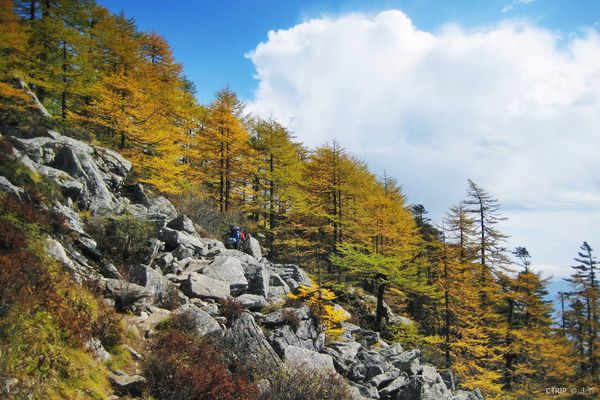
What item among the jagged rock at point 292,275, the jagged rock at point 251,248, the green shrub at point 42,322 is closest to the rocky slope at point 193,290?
the jagged rock at point 292,275

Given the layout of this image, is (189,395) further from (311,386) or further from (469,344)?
(469,344)

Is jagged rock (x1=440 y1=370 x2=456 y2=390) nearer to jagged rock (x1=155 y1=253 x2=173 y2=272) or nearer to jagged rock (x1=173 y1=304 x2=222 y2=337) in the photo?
jagged rock (x1=173 y1=304 x2=222 y2=337)

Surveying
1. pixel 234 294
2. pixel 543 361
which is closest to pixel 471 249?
pixel 543 361

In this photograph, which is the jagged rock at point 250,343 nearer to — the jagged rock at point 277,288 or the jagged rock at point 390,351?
the jagged rock at point 277,288

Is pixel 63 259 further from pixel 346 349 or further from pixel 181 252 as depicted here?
pixel 346 349

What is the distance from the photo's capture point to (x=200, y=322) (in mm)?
9984

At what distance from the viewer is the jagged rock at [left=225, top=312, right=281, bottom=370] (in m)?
9.48

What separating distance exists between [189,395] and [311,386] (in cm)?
318

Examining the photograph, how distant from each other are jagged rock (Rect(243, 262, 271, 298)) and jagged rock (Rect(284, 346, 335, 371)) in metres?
4.09

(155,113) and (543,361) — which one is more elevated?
(155,113)

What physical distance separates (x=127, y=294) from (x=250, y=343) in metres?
3.71

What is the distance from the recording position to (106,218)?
13.6 meters

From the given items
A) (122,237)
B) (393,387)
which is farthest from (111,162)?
(393,387)

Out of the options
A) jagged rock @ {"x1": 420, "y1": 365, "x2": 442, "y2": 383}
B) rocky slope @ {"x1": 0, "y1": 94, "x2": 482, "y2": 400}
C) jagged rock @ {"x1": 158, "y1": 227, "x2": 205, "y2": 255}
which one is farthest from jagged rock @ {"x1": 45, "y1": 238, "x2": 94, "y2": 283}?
jagged rock @ {"x1": 420, "y1": 365, "x2": 442, "y2": 383}
